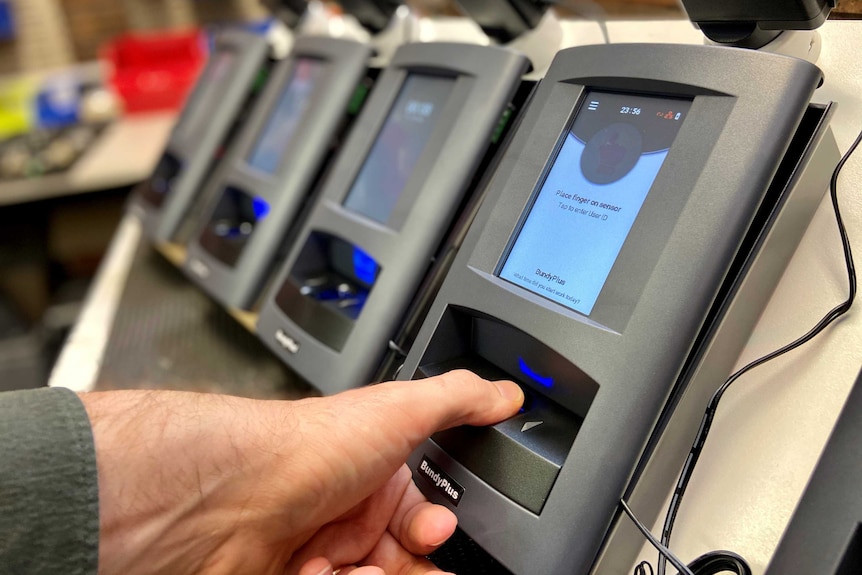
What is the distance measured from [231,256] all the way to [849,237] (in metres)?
0.85

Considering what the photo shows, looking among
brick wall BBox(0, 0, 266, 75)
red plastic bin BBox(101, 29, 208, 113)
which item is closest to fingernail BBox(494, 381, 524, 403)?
red plastic bin BBox(101, 29, 208, 113)

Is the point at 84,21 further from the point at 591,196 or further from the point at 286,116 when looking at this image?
the point at 591,196

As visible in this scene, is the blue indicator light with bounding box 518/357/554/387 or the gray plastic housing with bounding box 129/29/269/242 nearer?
the blue indicator light with bounding box 518/357/554/387

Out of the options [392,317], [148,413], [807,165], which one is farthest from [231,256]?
[807,165]

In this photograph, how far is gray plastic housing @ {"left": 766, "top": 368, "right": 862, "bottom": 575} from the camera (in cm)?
42

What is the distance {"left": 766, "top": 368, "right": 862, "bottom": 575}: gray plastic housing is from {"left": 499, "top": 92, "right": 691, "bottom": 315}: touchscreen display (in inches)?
7.6

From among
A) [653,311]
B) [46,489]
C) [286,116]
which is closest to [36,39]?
[286,116]

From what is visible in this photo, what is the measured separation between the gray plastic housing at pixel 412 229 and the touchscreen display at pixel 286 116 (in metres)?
0.35

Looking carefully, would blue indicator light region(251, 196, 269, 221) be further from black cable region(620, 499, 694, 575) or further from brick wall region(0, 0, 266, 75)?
brick wall region(0, 0, 266, 75)

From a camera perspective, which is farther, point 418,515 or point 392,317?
point 392,317

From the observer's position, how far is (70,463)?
500mm

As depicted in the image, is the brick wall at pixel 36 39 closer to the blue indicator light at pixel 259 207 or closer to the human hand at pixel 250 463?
the blue indicator light at pixel 259 207

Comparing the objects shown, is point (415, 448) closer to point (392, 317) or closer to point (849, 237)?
point (392, 317)

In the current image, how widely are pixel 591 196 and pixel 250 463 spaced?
1.20 ft
